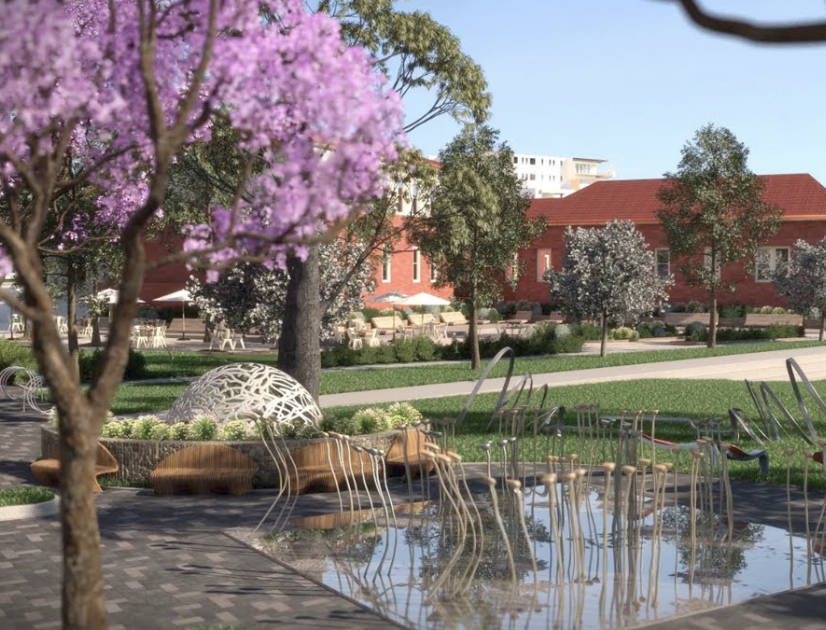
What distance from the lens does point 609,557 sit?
8.61 metres

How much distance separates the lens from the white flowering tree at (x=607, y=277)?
104ft

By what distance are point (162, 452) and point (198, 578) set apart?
4376mm

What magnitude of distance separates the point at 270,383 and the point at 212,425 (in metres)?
0.86

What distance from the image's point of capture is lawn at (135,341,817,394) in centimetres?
2510

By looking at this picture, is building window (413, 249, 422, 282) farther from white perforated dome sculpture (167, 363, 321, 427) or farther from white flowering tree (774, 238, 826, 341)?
white perforated dome sculpture (167, 363, 321, 427)

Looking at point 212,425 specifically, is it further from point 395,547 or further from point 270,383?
point 395,547

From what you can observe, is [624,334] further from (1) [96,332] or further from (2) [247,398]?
(2) [247,398]

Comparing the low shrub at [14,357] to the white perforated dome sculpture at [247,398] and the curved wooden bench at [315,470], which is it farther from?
the curved wooden bench at [315,470]

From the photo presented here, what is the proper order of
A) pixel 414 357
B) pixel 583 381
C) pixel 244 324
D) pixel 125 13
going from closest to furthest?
pixel 125 13, pixel 583 381, pixel 244 324, pixel 414 357

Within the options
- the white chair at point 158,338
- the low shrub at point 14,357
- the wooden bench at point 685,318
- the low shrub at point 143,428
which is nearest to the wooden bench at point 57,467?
the low shrub at point 143,428

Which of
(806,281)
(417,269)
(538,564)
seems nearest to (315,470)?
(538,564)

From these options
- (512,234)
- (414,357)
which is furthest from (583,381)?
(414,357)

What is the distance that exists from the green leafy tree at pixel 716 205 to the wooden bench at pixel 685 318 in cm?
1136

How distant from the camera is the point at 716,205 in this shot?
1359 inches
